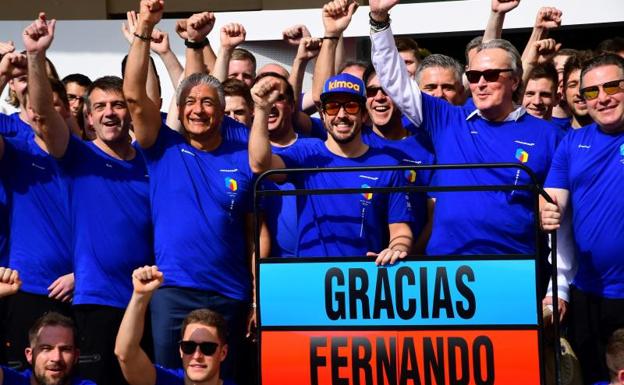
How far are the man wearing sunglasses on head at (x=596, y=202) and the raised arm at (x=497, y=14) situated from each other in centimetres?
119

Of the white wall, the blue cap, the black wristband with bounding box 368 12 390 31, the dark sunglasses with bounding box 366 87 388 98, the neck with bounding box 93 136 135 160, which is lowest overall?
the neck with bounding box 93 136 135 160

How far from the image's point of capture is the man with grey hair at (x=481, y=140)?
19.5 feet

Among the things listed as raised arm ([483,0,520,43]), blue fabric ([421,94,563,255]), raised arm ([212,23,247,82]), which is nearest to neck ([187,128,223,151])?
raised arm ([212,23,247,82])

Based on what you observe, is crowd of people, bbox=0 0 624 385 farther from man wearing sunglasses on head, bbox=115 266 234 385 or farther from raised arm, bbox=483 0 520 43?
raised arm, bbox=483 0 520 43

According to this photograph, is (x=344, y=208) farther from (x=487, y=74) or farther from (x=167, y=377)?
(x=167, y=377)

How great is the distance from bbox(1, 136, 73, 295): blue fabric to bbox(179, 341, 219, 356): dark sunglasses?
1137 mm

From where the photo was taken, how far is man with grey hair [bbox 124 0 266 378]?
20.5ft

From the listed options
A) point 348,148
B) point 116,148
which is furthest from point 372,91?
point 116,148

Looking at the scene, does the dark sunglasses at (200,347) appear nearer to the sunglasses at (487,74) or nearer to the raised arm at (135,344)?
the raised arm at (135,344)

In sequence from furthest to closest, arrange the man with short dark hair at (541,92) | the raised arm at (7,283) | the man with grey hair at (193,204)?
the man with short dark hair at (541,92) < the man with grey hair at (193,204) < the raised arm at (7,283)

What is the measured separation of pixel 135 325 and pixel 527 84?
2790 mm

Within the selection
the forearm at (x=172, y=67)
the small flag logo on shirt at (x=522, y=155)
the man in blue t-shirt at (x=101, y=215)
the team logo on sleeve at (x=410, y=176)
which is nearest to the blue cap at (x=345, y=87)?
the team logo on sleeve at (x=410, y=176)

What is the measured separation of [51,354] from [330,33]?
2.41 meters

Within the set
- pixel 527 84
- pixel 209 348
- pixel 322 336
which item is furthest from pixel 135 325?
pixel 527 84
